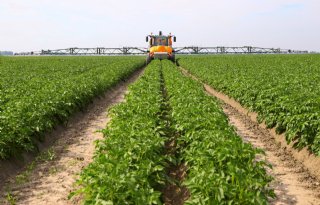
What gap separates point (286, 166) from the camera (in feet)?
24.3

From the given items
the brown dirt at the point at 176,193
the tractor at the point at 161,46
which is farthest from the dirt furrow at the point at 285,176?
the tractor at the point at 161,46

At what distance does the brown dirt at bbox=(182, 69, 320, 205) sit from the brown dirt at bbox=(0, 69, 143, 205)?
3492mm

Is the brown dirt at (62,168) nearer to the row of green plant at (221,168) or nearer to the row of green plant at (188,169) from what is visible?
the row of green plant at (188,169)

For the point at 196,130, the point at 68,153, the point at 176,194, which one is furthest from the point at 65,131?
the point at 176,194

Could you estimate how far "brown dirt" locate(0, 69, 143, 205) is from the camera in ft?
19.4

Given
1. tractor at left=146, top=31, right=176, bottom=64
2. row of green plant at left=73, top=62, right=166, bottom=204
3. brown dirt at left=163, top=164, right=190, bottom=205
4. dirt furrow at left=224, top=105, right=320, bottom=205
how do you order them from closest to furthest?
row of green plant at left=73, top=62, right=166, bottom=204 < brown dirt at left=163, top=164, right=190, bottom=205 < dirt furrow at left=224, top=105, right=320, bottom=205 < tractor at left=146, top=31, right=176, bottom=64

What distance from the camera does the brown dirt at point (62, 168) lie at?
5913mm

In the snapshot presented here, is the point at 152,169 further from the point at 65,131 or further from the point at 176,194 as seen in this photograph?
the point at 65,131

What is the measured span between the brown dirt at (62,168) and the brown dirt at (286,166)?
3.49 meters

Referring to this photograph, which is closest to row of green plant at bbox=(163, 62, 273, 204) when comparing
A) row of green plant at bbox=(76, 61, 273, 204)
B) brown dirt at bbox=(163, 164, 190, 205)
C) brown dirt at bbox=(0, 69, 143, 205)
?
row of green plant at bbox=(76, 61, 273, 204)

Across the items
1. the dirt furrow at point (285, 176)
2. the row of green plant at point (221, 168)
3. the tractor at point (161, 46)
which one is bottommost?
the dirt furrow at point (285, 176)

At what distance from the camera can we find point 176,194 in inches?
225

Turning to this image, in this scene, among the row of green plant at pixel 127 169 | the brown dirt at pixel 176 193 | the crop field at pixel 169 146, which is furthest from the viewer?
the brown dirt at pixel 176 193

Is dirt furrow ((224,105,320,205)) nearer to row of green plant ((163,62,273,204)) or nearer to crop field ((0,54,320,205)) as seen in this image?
crop field ((0,54,320,205))
